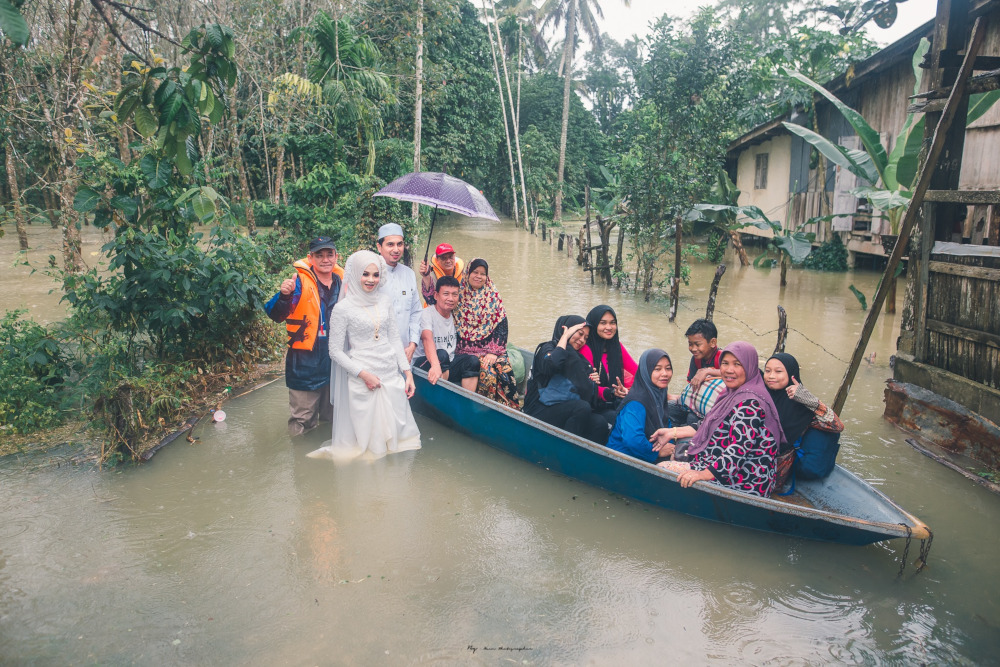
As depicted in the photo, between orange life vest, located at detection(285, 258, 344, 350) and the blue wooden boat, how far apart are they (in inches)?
45.0

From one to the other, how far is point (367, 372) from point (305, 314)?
0.76m

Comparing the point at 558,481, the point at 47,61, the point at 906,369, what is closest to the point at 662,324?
the point at 906,369

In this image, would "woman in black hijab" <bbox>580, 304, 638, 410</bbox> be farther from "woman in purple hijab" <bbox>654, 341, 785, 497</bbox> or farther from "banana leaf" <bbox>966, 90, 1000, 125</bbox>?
"banana leaf" <bbox>966, 90, 1000, 125</bbox>

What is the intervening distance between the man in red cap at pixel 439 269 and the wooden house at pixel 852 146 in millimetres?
4106

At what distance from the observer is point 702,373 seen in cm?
468

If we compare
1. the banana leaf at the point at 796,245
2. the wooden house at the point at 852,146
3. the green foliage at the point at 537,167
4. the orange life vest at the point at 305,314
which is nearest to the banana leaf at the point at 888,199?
the wooden house at the point at 852,146

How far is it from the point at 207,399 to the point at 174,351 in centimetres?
52

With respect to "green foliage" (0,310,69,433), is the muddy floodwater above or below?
below

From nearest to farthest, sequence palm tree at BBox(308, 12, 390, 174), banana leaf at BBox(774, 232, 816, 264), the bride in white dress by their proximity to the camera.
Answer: the bride in white dress
banana leaf at BBox(774, 232, 816, 264)
palm tree at BBox(308, 12, 390, 174)

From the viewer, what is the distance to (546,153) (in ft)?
85.8

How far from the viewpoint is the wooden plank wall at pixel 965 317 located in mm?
4895

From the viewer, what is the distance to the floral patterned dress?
3.77 meters

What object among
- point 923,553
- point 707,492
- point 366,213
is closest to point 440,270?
point 707,492

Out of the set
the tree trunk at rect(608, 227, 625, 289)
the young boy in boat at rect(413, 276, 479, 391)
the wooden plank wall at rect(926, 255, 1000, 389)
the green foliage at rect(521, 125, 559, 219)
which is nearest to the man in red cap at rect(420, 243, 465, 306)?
the young boy in boat at rect(413, 276, 479, 391)
